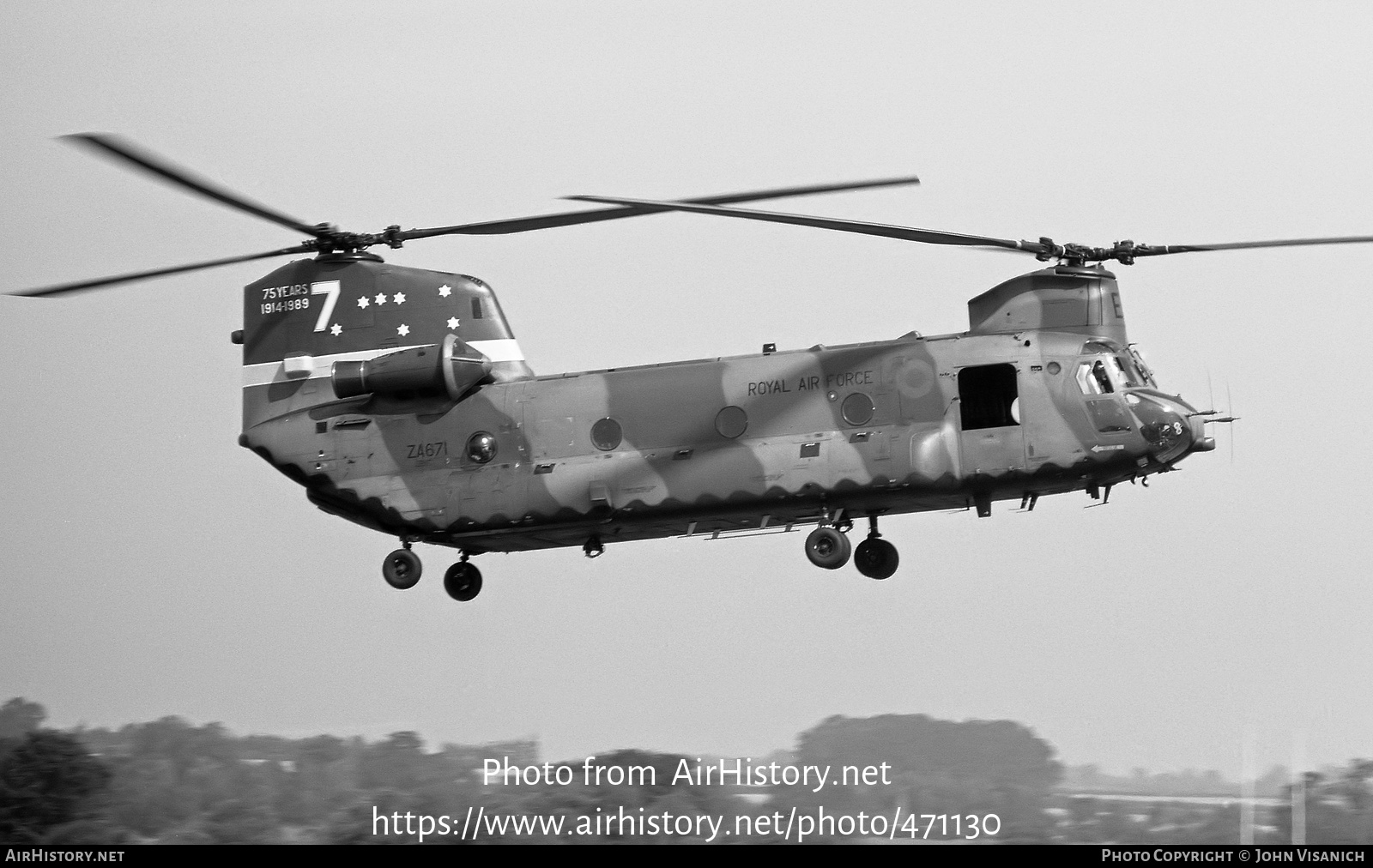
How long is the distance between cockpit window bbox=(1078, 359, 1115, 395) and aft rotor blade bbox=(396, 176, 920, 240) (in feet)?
8.05

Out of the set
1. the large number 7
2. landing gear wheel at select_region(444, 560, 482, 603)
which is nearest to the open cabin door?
landing gear wheel at select_region(444, 560, 482, 603)

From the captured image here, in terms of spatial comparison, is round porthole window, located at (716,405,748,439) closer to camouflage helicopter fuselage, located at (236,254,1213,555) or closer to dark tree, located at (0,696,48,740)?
camouflage helicopter fuselage, located at (236,254,1213,555)

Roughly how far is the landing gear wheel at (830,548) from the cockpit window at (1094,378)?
2.67m

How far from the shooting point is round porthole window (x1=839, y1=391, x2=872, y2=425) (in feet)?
56.6

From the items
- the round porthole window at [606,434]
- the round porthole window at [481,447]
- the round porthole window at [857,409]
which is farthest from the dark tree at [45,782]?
the round porthole window at [857,409]

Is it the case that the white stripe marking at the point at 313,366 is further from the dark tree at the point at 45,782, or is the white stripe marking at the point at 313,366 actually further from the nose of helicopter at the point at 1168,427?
the nose of helicopter at the point at 1168,427

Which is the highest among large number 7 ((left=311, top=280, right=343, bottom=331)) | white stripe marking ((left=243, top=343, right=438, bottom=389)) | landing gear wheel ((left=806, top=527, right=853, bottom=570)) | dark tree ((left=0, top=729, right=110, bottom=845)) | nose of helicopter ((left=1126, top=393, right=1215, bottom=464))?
large number 7 ((left=311, top=280, right=343, bottom=331))

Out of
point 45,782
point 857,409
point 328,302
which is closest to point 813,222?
point 857,409

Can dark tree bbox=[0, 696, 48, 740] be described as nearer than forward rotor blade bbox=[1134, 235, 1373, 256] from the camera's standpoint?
No

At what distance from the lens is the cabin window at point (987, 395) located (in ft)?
56.1

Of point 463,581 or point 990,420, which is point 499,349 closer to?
point 463,581

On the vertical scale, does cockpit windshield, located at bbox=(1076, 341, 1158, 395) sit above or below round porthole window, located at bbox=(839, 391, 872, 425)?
above

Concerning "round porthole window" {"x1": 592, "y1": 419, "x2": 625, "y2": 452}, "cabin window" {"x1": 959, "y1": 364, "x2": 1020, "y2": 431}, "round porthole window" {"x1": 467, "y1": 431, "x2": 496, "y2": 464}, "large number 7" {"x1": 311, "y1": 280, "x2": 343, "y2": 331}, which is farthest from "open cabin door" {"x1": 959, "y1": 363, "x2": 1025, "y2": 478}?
"large number 7" {"x1": 311, "y1": 280, "x2": 343, "y2": 331}

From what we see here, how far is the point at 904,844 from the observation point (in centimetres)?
2073
